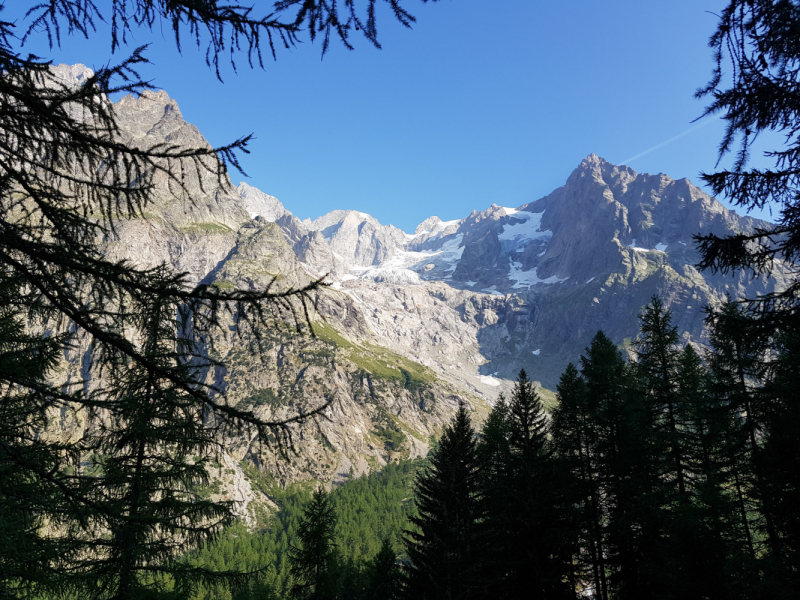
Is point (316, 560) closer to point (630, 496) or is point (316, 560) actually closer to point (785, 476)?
point (630, 496)

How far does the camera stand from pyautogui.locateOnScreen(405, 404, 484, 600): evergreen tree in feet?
48.5

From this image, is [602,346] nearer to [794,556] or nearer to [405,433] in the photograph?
[794,556]

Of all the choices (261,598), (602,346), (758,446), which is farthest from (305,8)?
(261,598)

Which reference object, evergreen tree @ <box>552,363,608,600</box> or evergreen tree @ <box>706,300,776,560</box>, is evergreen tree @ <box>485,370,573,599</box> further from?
evergreen tree @ <box>706,300,776,560</box>

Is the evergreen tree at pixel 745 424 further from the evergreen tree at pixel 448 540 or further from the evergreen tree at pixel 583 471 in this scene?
the evergreen tree at pixel 448 540

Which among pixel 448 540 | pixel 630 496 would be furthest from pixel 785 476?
pixel 448 540

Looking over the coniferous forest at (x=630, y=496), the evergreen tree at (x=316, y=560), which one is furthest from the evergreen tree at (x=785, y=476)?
the evergreen tree at (x=316, y=560)

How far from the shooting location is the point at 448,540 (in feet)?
51.4

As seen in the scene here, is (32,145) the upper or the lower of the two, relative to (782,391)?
lower

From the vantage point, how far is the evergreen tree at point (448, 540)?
14789 millimetres

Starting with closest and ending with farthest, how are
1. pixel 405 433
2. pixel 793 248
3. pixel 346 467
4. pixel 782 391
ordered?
1. pixel 793 248
2. pixel 782 391
3. pixel 346 467
4. pixel 405 433

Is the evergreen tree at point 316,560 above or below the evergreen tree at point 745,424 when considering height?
below

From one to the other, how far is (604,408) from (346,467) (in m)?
164

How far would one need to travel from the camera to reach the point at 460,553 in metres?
15.3
